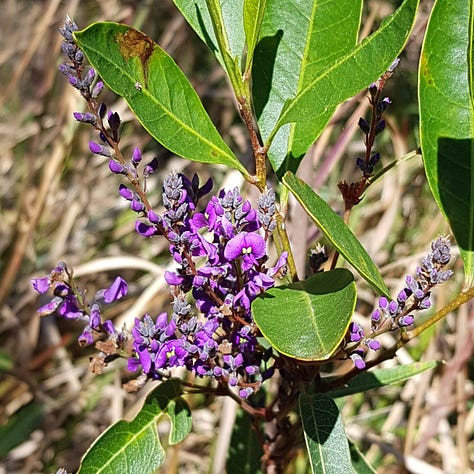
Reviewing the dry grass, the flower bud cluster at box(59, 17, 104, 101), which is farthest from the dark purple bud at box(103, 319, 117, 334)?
the dry grass

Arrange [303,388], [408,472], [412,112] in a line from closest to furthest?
[303,388], [408,472], [412,112]

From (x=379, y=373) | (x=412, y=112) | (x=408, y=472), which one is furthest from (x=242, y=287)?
(x=412, y=112)

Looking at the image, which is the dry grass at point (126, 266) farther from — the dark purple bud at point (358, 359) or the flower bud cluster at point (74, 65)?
the flower bud cluster at point (74, 65)

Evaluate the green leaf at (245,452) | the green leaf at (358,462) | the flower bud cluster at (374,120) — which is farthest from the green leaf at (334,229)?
Answer: the green leaf at (245,452)

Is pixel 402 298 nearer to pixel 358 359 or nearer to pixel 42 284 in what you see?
pixel 358 359

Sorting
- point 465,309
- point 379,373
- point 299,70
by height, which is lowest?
point 465,309

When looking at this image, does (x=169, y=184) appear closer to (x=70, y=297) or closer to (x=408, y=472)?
(x=70, y=297)
